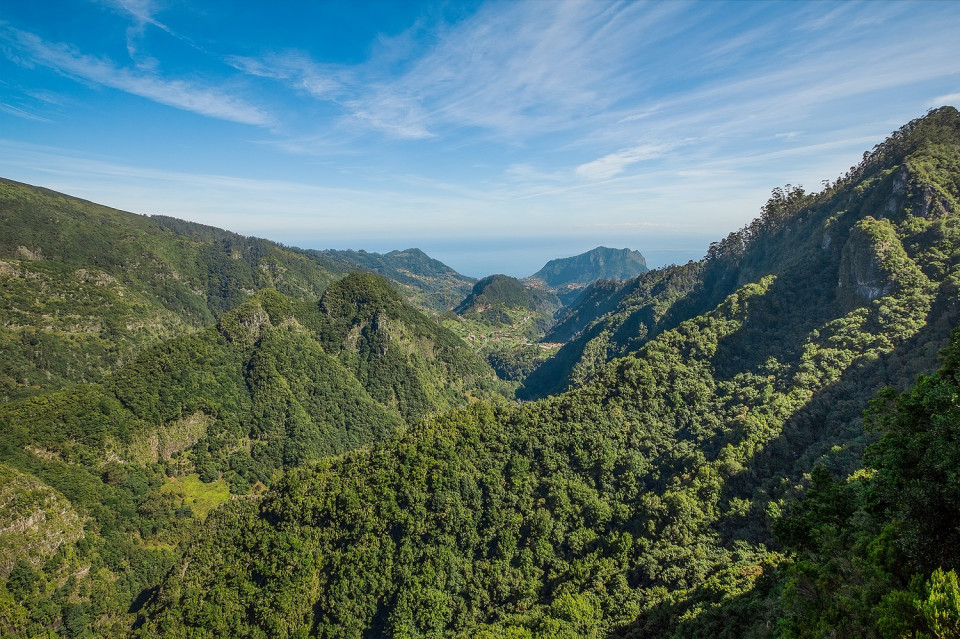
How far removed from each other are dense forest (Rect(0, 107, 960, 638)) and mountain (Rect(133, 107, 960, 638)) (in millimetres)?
314

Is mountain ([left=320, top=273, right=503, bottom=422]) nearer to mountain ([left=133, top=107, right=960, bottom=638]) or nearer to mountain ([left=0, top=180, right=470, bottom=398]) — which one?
mountain ([left=133, top=107, right=960, bottom=638])

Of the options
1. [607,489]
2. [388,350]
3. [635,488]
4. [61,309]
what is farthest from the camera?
[388,350]

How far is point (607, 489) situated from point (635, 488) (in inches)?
160

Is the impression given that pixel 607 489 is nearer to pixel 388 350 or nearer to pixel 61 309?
pixel 388 350

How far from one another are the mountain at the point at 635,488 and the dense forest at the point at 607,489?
1.03ft

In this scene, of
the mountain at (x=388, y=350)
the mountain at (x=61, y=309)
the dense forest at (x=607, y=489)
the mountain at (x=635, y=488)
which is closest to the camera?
the dense forest at (x=607, y=489)

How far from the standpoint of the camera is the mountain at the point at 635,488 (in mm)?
44750

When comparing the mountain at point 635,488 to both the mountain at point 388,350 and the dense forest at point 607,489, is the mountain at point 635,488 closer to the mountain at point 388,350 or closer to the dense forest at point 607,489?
the dense forest at point 607,489

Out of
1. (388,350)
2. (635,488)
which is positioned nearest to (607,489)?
(635,488)

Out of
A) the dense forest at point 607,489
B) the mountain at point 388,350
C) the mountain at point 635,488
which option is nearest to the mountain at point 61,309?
the dense forest at point 607,489

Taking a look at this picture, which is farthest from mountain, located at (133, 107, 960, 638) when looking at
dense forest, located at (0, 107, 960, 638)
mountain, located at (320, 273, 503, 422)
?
mountain, located at (320, 273, 503, 422)

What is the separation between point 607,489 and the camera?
60.5 m

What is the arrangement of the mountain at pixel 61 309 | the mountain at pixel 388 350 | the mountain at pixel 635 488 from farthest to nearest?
the mountain at pixel 388 350
the mountain at pixel 61 309
the mountain at pixel 635 488

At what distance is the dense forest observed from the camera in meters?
22.0
